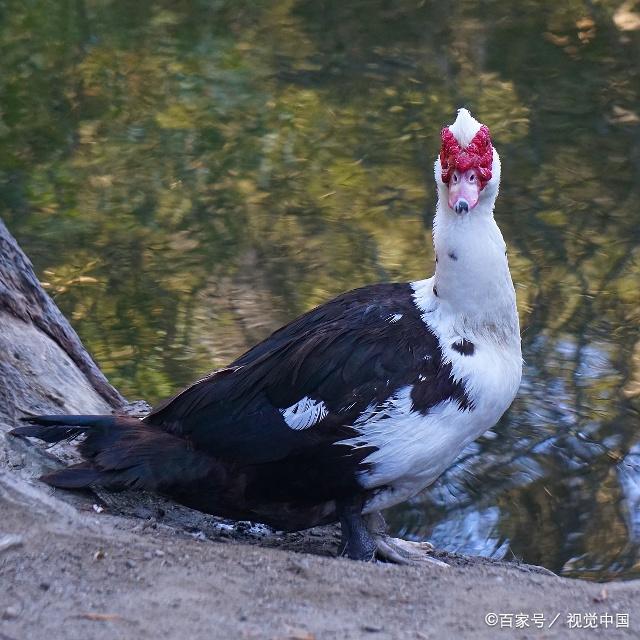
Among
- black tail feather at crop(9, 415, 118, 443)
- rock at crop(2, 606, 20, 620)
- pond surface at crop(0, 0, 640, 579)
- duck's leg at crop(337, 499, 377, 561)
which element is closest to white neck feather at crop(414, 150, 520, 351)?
duck's leg at crop(337, 499, 377, 561)

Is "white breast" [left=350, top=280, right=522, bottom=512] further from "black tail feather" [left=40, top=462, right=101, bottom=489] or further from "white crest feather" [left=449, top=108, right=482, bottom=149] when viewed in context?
"black tail feather" [left=40, top=462, right=101, bottom=489]

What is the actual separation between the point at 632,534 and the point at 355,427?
218cm

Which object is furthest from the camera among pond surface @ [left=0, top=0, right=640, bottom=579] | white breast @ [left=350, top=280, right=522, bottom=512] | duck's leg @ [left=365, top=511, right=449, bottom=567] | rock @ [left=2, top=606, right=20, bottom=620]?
pond surface @ [left=0, top=0, right=640, bottom=579]

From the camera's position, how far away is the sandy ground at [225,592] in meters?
3.45

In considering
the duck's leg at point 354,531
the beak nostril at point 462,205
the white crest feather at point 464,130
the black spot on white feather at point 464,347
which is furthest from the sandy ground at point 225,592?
the white crest feather at point 464,130

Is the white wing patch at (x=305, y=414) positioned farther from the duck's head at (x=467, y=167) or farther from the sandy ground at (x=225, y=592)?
the duck's head at (x=467, y=167)

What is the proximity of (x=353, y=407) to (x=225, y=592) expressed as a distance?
964 millimetres

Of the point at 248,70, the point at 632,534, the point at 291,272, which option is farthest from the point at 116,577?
the point at 248,70

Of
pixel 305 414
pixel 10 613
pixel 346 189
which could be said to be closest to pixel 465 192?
pixel 305 414

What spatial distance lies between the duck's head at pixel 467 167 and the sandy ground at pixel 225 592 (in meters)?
1.33

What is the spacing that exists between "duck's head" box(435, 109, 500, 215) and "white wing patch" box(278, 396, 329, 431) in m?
0.87

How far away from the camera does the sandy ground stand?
3451 millimetres

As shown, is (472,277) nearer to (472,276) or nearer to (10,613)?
(472,276)

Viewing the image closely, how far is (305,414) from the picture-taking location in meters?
4.43
